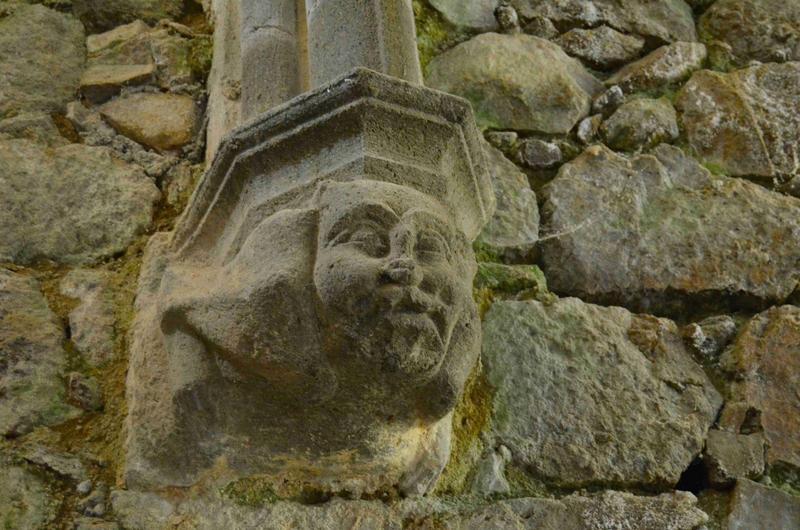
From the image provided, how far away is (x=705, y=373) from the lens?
80.5 inches

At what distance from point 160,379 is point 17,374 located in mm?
274

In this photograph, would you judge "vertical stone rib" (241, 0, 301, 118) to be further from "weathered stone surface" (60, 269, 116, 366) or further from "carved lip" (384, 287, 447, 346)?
"carved lip" (384, 287, 447, 346)

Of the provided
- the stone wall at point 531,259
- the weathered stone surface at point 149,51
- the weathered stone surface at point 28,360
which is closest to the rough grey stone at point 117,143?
the stone wall at point 531,259

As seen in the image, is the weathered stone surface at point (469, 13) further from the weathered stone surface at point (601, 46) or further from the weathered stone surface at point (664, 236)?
the weathered stone surface at point (664, 236)

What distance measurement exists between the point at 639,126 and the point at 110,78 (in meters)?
1.43

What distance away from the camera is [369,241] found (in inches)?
53.4

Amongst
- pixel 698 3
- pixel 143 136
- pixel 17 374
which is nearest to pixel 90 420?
pixel 17 374

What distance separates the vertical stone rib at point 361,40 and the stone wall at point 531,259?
0.36 m

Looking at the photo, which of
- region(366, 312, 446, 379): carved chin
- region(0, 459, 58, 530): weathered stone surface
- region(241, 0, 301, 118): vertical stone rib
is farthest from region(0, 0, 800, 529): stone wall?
region(366, 312, 446, 379): carved chin

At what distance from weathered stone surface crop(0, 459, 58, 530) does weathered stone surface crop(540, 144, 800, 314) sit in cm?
123

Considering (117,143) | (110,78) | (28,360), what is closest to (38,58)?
(110,78)

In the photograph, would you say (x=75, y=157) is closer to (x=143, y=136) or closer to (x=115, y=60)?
(x=143, y=136)

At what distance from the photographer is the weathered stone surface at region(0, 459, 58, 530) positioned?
1395mm

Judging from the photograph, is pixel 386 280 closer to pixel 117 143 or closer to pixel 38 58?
pixel 117 143
